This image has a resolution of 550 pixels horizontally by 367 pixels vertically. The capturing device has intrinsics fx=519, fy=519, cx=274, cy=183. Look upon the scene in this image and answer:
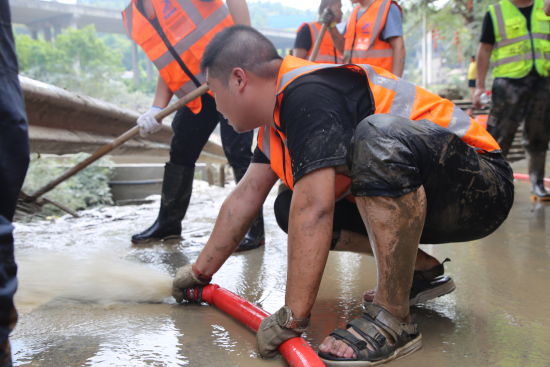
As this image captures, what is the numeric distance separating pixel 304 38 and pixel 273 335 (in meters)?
3.23

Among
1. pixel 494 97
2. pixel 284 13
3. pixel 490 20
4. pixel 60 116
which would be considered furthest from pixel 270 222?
pixel 284 13

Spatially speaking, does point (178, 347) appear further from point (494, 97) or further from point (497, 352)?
point (494, 97)

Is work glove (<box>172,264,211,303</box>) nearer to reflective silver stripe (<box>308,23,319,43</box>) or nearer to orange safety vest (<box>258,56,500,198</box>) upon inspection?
orange safety vest (<box>258,56,500,198</box>)

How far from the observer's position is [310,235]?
1434 mm

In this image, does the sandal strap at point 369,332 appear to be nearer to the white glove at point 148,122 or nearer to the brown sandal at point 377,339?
the brown sandal at point 377,339

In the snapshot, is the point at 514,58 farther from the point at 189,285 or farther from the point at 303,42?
the point at 189,285

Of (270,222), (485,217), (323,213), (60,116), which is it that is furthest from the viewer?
(270,222)

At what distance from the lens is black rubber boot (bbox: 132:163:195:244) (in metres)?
3.20

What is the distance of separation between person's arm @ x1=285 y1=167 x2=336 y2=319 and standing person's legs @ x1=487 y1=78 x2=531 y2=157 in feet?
10.1

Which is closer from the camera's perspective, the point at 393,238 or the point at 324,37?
the point at 393,238

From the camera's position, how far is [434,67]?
2872 inches

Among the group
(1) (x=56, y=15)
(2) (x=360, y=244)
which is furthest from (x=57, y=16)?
(2) (x=360, y=244)

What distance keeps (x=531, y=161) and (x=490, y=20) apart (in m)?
1.22

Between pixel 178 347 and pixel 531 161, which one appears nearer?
pixel 178 347
